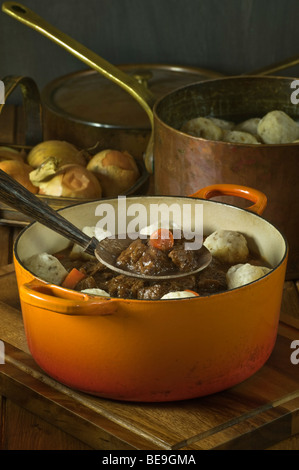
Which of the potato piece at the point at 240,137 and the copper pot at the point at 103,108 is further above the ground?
the potato piece at the point at 240,137

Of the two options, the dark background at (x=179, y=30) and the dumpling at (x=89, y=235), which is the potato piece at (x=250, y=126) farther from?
the dark background at (x=179, y=30)

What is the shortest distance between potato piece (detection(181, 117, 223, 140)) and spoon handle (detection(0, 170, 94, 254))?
0.38 m

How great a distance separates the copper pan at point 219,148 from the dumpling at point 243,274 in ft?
0.73

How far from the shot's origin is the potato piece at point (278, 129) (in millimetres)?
1206

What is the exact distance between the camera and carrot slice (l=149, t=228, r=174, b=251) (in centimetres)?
91

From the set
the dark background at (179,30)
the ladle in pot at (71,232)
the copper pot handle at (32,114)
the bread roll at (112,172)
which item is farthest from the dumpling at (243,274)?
the dark background at (179,30)

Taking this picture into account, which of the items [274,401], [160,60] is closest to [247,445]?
[274,401]

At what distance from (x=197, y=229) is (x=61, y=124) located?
579 millimetres

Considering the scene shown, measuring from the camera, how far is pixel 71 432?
0.82 meters

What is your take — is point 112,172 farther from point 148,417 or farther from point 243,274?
point 148,417

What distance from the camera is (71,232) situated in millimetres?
918

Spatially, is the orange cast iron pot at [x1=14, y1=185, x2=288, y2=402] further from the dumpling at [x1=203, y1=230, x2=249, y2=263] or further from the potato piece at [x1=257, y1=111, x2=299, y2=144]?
the potato piece at [x1=257, y1=111, x2=299, y2=144]

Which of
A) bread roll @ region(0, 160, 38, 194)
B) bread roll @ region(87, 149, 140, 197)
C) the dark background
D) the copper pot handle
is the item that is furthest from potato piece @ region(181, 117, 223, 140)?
the dark background

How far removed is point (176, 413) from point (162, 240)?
22cm
